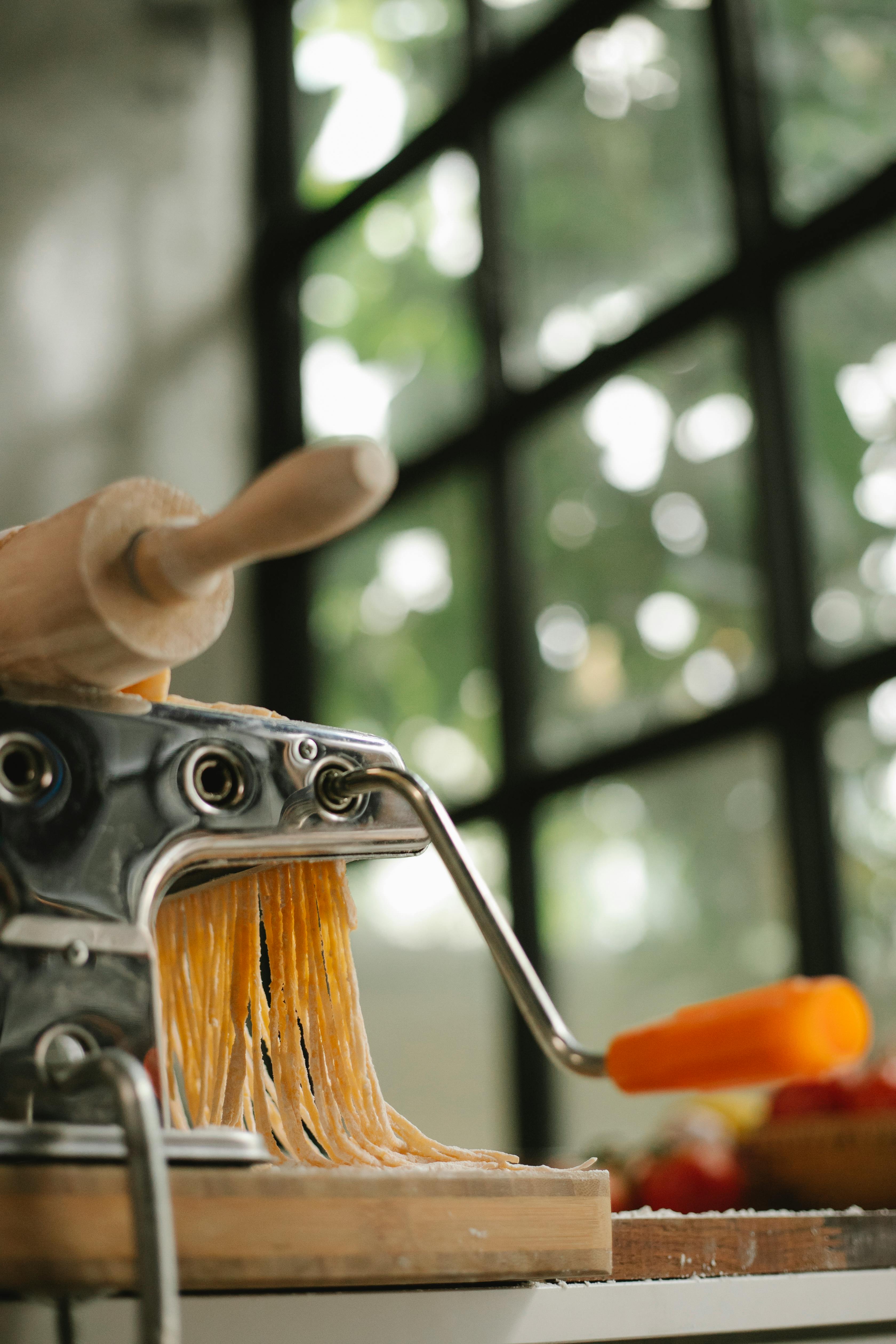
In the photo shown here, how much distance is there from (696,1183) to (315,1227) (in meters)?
0.78

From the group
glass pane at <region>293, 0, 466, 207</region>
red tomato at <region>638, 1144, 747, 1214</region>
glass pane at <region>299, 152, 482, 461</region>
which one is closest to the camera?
red tomato at <region>638, 1144, 747, 1214</region>

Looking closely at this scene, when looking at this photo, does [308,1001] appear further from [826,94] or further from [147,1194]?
[826,94]

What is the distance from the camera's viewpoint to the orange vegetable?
38 centimetres

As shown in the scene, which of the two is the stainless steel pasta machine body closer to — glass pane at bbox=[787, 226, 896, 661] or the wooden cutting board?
the wooden cutting board

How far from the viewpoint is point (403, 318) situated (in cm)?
282

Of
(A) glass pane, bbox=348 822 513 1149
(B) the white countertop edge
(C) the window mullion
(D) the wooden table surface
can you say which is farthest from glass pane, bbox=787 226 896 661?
(D) the wooden table surface

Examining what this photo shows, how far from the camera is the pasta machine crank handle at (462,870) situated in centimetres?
49

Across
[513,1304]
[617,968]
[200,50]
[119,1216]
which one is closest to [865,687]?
[617,968]

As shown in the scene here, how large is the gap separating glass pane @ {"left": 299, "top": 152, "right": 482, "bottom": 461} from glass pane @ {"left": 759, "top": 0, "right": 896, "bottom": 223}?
67 centimetres

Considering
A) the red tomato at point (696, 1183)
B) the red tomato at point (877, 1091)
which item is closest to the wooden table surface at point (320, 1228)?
the red tomato at point (877, 1091)

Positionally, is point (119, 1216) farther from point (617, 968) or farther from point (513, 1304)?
point (617, 968)

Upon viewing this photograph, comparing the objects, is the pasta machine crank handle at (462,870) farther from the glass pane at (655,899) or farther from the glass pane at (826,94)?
the glass pane at (826,94)

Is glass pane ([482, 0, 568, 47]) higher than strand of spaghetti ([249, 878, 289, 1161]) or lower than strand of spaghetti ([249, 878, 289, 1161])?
higher

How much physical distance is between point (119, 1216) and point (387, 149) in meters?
2.80
